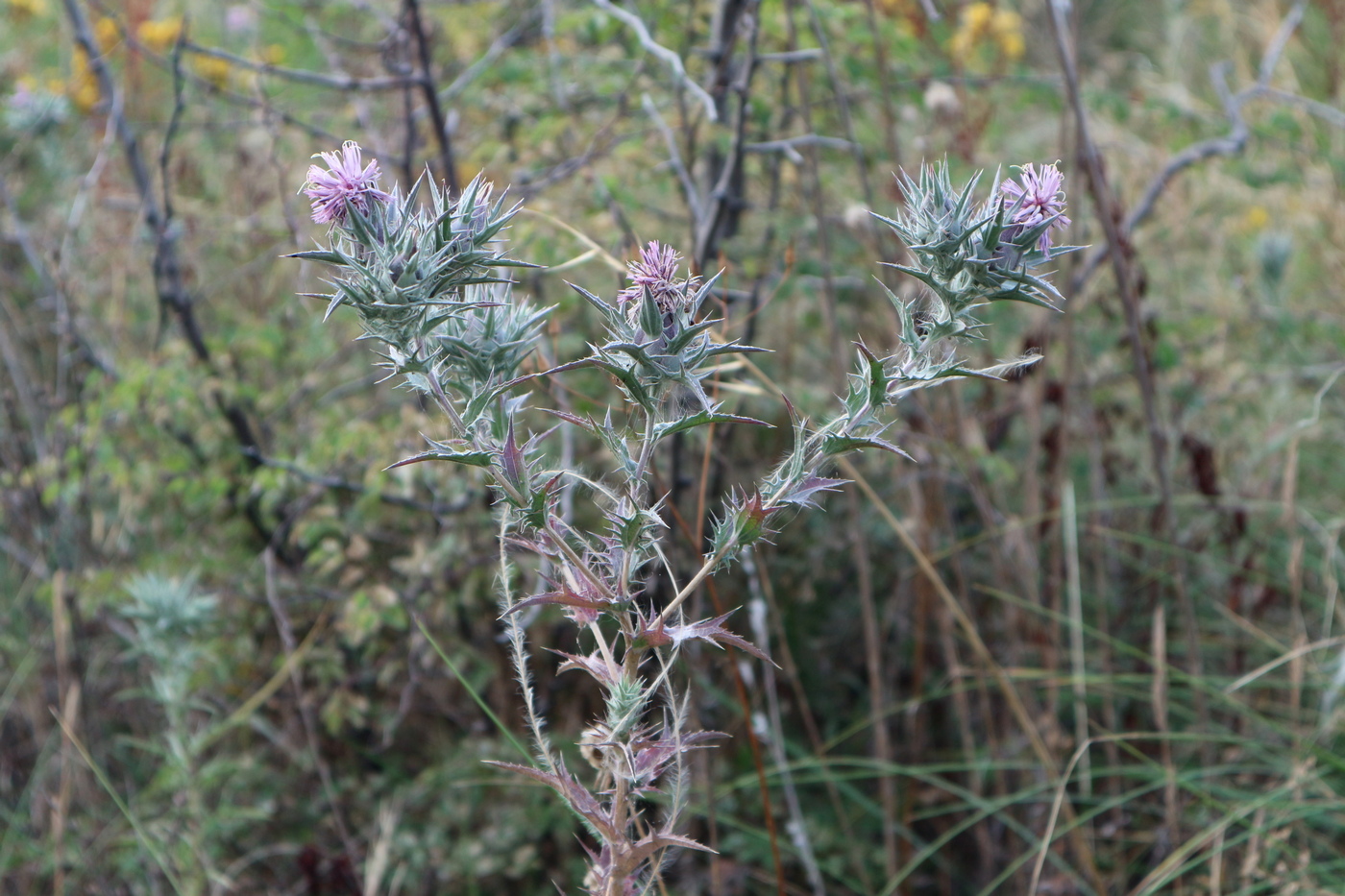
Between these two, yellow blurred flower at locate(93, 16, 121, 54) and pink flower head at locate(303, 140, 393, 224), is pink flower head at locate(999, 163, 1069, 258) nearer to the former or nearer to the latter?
pink flower head at locate(303, 140, 393, 224)

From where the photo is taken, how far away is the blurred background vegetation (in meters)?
2.13

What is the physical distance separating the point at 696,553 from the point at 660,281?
134 cm

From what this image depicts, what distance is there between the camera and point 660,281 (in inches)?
35.1

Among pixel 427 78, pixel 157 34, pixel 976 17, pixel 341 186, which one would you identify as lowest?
pixel 341 186

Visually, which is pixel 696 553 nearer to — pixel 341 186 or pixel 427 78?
pixel 427 78

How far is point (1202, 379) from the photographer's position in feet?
9.89

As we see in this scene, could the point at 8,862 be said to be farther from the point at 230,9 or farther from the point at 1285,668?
the point at 230,9

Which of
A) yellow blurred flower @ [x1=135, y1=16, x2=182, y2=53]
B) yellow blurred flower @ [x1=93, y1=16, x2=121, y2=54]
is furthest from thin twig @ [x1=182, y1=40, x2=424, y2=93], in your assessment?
yellow blurred flower @ [x1=93, y1=16, x2=121, y2=54]

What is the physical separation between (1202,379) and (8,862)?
136 inches

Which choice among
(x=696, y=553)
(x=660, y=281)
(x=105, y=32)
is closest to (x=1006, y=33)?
(x=696, y=553)

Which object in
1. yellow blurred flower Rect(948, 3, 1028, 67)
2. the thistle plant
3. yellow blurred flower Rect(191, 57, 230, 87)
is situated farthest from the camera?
yellow blurred flower Rect(191, 57, 230, 87)

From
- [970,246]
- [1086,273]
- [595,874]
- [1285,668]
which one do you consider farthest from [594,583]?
[1285,668]

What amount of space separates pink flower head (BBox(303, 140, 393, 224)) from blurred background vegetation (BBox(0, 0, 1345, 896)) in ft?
3.24

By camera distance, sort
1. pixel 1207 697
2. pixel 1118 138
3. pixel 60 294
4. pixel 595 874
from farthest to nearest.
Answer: pixel 1118 138, pixel 1207 697, pixel 60 294, pixel 595 874
